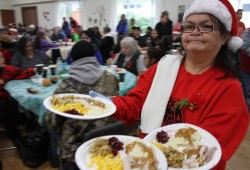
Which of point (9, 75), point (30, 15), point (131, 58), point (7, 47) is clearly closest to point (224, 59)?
point (131, 58)

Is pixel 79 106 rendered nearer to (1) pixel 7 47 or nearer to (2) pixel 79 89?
(2) pixel 79 89

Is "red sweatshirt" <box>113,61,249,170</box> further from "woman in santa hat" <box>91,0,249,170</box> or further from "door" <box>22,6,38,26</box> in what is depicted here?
"door" <box>22,6,38,26</box>

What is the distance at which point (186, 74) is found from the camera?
1.11m

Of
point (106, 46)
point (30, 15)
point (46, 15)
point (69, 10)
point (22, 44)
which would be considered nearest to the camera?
point (22, 44)

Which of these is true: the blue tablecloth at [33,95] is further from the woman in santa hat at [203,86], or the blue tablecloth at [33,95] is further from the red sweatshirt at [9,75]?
the woman in santa hat at [203,86]

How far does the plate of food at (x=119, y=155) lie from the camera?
33.0 inches

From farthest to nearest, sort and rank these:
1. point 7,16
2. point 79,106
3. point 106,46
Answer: point 7,16
point 106,46
point 79,106

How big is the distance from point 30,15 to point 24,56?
12427mm

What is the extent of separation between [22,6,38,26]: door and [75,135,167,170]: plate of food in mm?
14611

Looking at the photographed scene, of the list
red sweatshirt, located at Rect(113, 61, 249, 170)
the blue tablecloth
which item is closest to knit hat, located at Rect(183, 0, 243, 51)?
red sweatshirt, located at Rect(113, 61, 249, 170)

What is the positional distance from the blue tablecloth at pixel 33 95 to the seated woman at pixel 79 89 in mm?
250

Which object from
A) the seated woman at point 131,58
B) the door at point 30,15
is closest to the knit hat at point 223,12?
the seated woman at point 131,58

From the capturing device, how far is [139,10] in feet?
31.2

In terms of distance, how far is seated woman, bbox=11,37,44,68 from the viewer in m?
3.36
